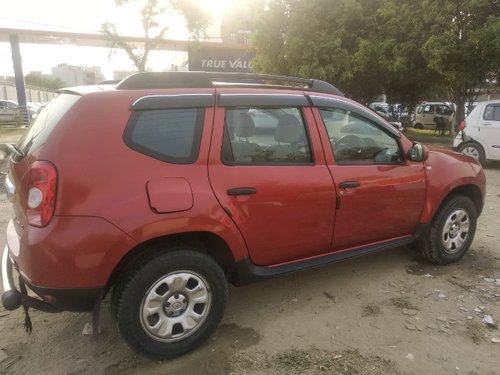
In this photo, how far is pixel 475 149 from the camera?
987cm

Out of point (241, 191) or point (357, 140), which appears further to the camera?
point (357, 140)

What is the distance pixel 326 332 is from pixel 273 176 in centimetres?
117

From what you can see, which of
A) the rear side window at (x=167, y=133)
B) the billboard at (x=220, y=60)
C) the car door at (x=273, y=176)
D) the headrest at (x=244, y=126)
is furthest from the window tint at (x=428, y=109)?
the rear side window at (x=167, y=133)

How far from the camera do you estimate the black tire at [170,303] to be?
259cm

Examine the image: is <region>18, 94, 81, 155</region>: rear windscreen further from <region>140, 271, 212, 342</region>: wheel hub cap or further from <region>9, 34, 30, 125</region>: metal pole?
<region>9, 34, 30, 125</region>: metal pole

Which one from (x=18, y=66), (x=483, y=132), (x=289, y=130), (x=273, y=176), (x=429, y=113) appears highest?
(x=18, y=66)

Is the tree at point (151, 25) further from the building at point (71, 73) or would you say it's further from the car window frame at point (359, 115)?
the building at point (71, 73)

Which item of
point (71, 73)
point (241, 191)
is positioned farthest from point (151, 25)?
point (71, 73)

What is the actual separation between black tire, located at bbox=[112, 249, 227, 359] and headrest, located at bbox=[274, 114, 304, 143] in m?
1.01

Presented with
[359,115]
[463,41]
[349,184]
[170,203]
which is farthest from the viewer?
[463,41]

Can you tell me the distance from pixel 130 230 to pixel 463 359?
7.26 ft

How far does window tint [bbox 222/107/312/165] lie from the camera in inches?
115

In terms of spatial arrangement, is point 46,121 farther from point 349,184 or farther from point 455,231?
point 455,231

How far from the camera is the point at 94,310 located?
263 centimetres
